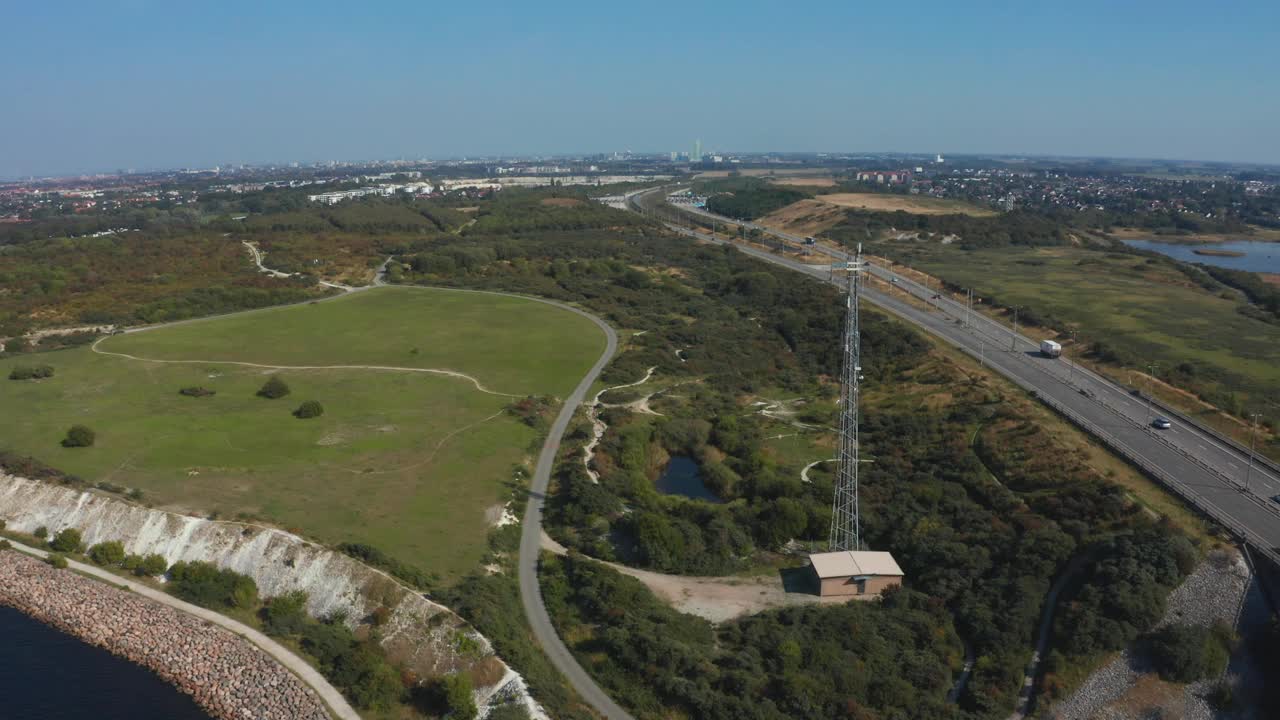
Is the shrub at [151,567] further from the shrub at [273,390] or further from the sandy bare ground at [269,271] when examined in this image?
the sandy bare ground at [269,271]

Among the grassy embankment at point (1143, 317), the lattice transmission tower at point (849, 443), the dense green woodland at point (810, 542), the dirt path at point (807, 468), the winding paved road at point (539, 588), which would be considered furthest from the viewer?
the grassy embankment at point (1143, 317)

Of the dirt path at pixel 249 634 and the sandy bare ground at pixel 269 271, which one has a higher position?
the sandy bare ground at pixel 269 271

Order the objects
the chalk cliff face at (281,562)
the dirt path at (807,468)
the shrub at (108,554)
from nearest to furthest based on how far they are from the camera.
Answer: the chalk cliff face at (281,562), the shrub at (108,554), the dirt path at (807,468)

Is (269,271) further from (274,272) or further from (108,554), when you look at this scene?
(108,554)

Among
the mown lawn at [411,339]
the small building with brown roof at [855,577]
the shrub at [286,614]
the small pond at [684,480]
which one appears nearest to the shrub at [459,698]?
the shrub at [286,614]

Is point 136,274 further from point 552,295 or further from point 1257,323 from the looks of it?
point 1257,323
